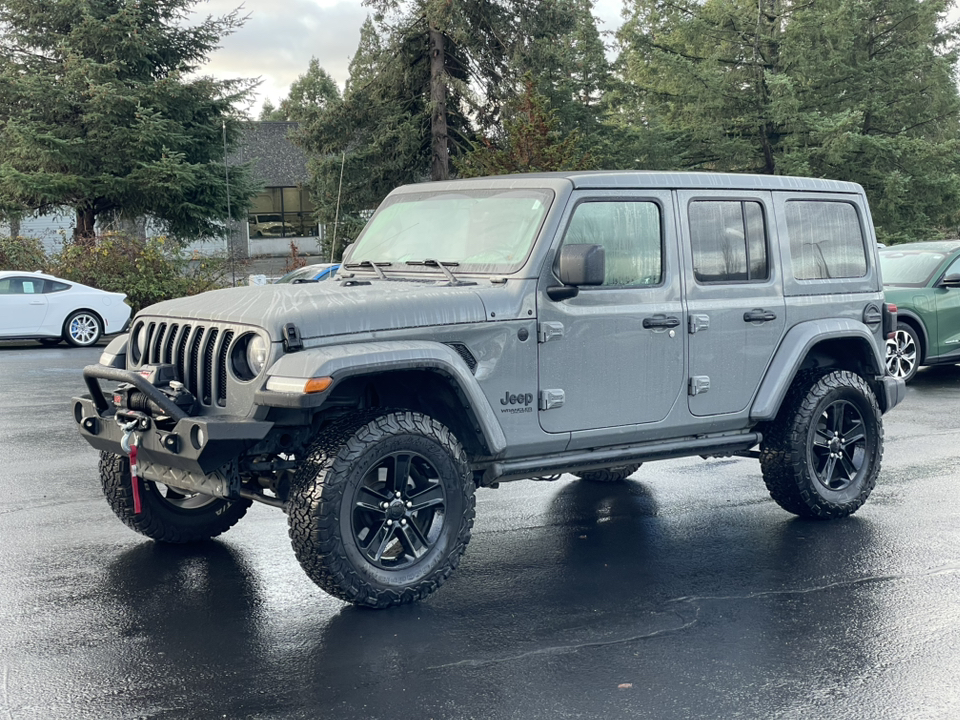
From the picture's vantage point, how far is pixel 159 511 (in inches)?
261

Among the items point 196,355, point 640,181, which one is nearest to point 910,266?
point 640,181

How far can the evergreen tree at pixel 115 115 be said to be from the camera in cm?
2948

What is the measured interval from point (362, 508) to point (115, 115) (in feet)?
87.2

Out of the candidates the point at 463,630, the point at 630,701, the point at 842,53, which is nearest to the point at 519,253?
the point at 463,630

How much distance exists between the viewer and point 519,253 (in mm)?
6133

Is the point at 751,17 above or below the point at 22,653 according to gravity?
above

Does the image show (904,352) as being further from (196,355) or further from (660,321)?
(196,355)

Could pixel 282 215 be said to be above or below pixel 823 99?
below

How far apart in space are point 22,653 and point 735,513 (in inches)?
176

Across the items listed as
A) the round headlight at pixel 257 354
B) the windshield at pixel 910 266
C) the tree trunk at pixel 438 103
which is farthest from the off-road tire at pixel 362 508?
the tree trunk at pixel 438 103

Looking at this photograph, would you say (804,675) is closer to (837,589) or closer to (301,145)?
(837,589)

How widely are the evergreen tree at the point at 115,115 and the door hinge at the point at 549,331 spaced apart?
25242mm

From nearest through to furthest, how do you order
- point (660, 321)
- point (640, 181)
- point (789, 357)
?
point (660, 321), point (640, 181), point (789, 357)

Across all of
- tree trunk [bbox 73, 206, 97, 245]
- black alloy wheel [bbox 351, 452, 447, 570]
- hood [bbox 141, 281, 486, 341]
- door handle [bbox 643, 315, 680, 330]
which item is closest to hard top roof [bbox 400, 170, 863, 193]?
door handle [bbox 643, 315, 680, 330]
